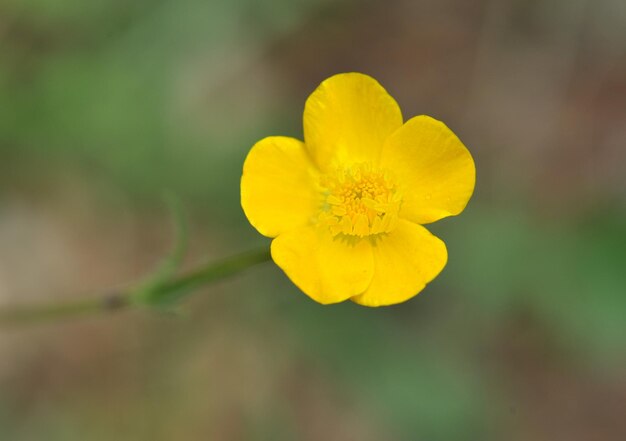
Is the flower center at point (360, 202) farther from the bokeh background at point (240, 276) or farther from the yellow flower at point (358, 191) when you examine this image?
the bokeh background at point (240, 276)

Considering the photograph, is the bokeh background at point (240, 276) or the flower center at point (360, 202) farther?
the bokeh background at point (240, 276)

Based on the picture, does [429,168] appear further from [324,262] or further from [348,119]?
[324,262]

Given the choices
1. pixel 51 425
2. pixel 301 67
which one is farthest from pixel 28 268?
pixel 301 67

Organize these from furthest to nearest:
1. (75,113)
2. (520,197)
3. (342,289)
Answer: (520,197)
(75,113)
(342,289)

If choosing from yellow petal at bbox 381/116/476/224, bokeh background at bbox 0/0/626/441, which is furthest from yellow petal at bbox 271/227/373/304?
bokeh background at bbox 0/0/626/441

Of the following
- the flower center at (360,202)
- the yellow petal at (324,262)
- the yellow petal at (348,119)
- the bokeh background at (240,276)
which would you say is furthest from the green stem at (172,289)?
the bokeh background at (240,276)

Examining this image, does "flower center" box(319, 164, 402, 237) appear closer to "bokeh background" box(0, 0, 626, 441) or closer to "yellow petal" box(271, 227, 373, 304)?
"yellow petal" box(271, 227, 373, 304)

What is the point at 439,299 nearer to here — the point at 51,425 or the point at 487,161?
the point at 487,161
